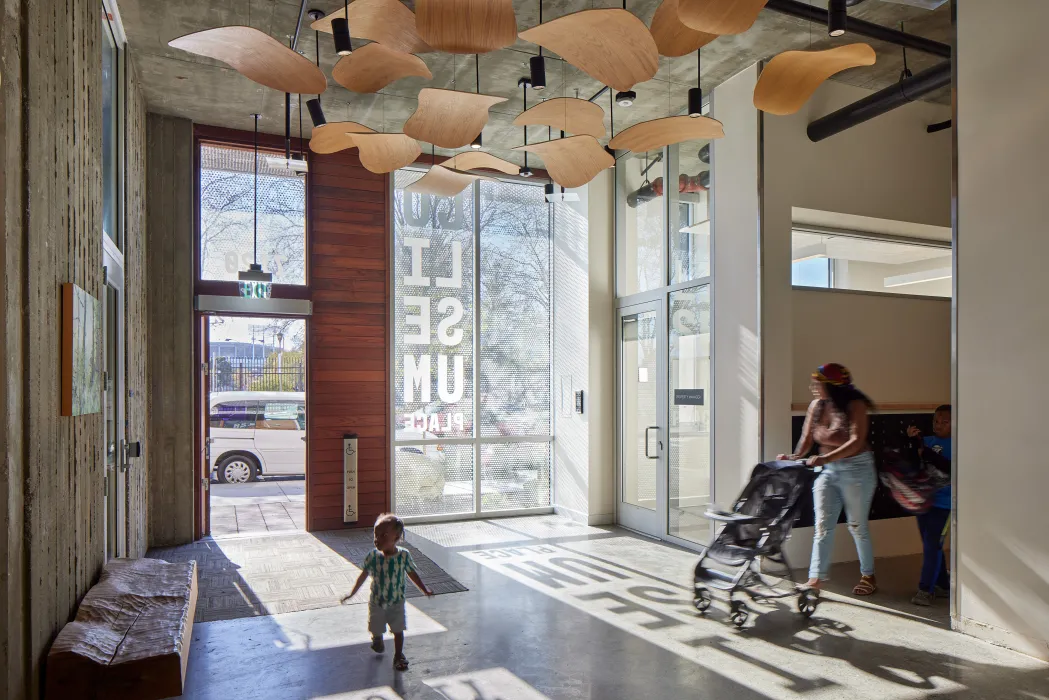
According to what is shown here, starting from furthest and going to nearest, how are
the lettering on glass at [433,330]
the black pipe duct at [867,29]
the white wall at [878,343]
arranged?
the lettering on glass at [433,330]
the white wall at [878,343]
the black pipe duct at [867,29]

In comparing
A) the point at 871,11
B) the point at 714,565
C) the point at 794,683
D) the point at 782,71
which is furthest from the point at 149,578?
the point at 871,11

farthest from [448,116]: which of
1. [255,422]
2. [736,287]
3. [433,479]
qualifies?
[255,422]

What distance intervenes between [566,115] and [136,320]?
13.4ft

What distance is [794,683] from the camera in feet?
12.1

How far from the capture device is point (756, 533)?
4.78 m

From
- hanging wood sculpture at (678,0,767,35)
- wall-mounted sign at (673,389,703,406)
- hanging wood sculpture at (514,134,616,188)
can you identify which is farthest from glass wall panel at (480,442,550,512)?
hanging wood sculpture at (678,0,767,35)

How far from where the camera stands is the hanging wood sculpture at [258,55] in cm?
327

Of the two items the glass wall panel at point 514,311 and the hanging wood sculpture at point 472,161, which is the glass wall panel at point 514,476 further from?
the hanging wood sculpture at point 472,161

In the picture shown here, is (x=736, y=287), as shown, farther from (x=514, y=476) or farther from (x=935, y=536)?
(x=514, y=476)

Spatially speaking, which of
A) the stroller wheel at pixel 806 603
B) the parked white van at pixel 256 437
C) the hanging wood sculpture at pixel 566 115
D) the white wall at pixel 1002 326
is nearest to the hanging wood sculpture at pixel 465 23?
the hanging wood sculpture at pixel 566 115

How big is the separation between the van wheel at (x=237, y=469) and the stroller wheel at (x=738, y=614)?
7.81m

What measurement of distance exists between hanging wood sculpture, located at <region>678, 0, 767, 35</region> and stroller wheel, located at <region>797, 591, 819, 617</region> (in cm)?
343

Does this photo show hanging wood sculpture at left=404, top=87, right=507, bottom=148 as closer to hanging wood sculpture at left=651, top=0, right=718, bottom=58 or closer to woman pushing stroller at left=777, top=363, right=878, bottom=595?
hanging wood sculpture at left=651, top=0, right=718, bottom=58

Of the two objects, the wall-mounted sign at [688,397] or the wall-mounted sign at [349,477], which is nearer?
the wall-mounted sign at [688,397]
